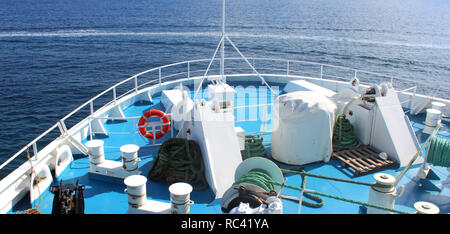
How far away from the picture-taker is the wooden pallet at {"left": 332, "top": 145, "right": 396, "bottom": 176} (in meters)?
7.20

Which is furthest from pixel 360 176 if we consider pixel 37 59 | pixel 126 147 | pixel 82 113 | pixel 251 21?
pixel 251 21

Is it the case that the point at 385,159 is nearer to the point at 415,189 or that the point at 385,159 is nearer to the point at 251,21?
the point at 415,189

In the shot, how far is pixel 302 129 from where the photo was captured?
716cm

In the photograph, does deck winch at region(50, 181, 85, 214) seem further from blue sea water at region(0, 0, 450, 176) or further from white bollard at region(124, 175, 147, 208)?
blue sea water at region(0, 0, 450, 176)

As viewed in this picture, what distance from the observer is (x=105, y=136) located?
8.93m

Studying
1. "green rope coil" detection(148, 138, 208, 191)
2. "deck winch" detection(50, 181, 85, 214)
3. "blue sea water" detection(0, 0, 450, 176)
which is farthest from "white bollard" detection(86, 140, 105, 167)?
"blue sea water" detection(0, 0, 450, 176)

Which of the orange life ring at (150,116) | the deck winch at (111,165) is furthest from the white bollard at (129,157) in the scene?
the orange life ring at (150,116)

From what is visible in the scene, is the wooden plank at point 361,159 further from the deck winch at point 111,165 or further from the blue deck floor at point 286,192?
the deck winch at point 111,165

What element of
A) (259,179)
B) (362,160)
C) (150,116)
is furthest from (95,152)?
(362,160)

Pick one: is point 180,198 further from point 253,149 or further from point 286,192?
point 253,149

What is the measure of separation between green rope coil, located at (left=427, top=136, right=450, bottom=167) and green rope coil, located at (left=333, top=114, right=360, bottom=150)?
1619 millimetres

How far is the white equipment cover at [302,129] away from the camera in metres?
7.12

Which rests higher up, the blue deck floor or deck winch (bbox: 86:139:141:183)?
deck winch (bbox: 86:139:141:183)

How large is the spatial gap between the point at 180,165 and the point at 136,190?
1511 millimetres
